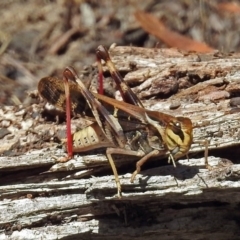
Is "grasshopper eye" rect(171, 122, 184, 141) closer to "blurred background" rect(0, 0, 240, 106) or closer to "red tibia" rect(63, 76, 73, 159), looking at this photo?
"red tibia" rect(63, 76, 73, 159)

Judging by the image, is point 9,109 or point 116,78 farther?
point 9,109

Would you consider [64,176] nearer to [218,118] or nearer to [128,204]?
[128,204]

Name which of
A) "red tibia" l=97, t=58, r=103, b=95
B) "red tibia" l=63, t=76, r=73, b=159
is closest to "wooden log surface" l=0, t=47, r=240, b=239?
"red tibia" l=63, t=76, r=73, b=159

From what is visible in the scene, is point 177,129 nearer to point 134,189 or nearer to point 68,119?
point 134,189

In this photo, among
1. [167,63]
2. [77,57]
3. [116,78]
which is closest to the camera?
[116,78]

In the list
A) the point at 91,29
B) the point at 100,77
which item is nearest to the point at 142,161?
the point at 100,77

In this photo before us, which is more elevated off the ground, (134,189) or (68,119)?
(68,119)

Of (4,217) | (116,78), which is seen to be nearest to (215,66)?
(116,78)
